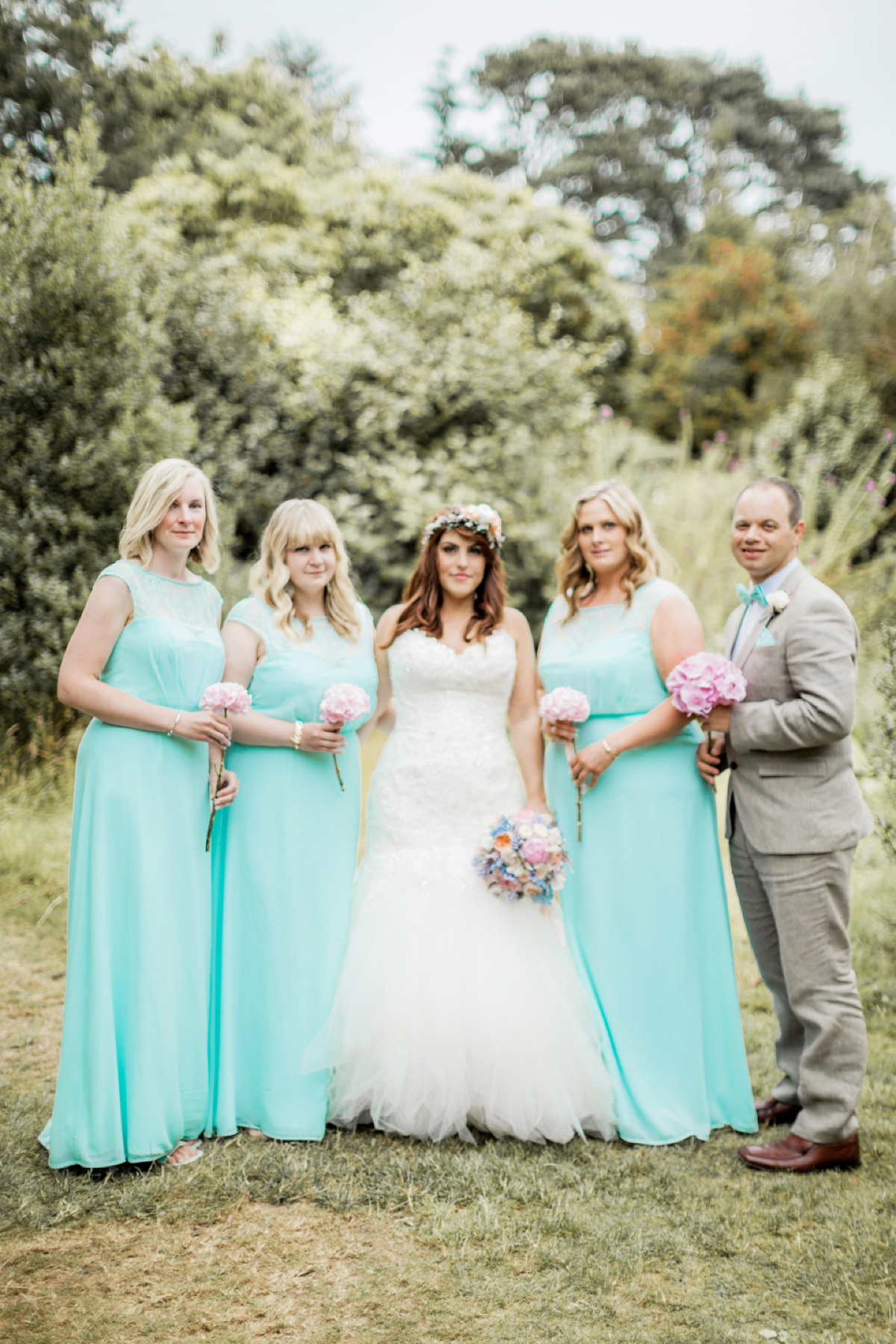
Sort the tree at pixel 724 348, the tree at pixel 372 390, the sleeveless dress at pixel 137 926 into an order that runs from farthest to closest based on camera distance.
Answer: the tree at pixel 724 348
the tree at pixel 372 390
the sleeveless dress at pixel 137 926

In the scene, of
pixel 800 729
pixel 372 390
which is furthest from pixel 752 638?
pixel 372 390

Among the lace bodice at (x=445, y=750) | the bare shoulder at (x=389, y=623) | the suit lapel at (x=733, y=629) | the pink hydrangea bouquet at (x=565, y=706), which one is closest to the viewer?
the pink hydrangea bouquet at (x=565, y=706)

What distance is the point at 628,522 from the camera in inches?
171

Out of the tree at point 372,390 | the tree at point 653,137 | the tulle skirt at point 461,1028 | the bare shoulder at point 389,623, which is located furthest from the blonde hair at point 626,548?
the tree at point 653,137

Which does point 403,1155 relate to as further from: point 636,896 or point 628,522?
point 628,522

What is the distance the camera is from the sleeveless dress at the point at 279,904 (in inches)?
159

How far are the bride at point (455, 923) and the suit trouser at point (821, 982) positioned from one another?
81cm

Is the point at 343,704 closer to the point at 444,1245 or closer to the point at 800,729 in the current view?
the point at 800,729

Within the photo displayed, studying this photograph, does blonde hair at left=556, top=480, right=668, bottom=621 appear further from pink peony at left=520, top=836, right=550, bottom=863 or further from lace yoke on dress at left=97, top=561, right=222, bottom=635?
lace yoke on dress at left=97, top=561, right=222, bottom=635

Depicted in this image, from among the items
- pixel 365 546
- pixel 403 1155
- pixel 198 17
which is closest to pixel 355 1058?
pixel 403 1155

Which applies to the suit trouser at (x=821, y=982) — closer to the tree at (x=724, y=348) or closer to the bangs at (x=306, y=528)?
the bangs at (x=306, y=528)

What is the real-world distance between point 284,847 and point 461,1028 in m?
1.01

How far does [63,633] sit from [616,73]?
28.9 metres

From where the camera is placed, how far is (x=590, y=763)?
165 inches
